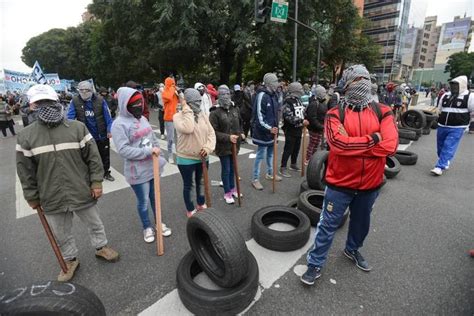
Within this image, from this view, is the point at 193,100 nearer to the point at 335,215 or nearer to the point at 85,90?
the point at 335,215

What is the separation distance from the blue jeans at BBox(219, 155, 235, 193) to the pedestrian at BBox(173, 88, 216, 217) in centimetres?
70

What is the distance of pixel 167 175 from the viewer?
6.19m

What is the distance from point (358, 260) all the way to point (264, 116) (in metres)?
3.05

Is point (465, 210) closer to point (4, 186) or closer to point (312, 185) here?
point (312, 185)

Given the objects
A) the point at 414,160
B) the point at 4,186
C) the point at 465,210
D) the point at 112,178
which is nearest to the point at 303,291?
the point at 465,210

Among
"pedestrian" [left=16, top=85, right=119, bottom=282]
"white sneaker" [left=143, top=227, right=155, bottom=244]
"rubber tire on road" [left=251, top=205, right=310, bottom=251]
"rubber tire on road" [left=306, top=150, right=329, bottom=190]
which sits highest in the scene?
"pedestrian" [left=16, top=85, right=119, bottom=282]

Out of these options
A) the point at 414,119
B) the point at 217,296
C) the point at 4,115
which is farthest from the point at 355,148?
the point at 4,115

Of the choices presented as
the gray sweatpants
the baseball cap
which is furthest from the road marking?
the baseball cap

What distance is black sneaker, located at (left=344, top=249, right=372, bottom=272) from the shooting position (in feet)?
9.73

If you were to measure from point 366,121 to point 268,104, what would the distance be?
287cm

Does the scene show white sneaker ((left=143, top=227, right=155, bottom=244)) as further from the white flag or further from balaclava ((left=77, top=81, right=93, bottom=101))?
the white flag

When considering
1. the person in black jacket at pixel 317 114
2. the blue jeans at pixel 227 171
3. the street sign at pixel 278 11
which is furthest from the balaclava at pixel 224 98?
the street sign at pixel 278 11

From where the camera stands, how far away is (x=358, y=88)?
238 cm

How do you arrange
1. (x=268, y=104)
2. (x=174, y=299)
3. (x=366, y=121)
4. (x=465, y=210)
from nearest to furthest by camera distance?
(x=366, y=121) < (x=174, y=299) < (x=465, y=210) < (x=268, y=104)
